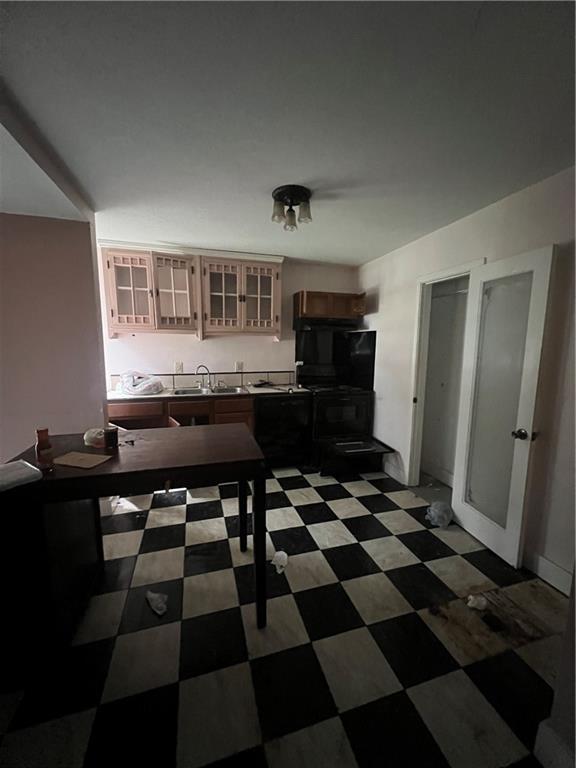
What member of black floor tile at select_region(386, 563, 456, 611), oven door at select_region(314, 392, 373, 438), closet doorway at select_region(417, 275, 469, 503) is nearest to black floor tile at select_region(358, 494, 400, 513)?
closet doorway at select_region(417, 275, 469, 503)

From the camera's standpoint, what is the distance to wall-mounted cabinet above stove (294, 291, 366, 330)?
3.53m

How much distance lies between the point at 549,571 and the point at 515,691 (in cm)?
86

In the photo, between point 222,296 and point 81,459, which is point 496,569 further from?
point 222,296

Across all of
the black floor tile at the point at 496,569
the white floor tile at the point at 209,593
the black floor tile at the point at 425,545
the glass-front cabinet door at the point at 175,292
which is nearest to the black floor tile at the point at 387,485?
the black floor tile at the point at 425,545

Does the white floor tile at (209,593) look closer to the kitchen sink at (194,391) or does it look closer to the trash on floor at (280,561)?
the trash on floor at (280,561)

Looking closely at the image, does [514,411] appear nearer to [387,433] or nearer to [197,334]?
[387,433]

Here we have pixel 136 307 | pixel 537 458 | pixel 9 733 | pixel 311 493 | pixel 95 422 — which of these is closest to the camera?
pixel 9 733

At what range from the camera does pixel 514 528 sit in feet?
6.34

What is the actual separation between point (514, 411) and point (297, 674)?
1.92 metres

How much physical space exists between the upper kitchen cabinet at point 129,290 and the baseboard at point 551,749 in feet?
11.8

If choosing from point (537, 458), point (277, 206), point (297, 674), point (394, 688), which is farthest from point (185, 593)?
point (277, 206)

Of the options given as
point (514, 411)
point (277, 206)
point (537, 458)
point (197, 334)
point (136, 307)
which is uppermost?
point (277, 206)

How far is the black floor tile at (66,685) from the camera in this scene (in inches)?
45.1

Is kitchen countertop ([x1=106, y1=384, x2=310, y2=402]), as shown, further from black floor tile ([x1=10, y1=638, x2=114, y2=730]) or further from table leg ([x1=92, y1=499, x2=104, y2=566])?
black floor tile ([x1=10, y1=638, x2=114, y2=730])
